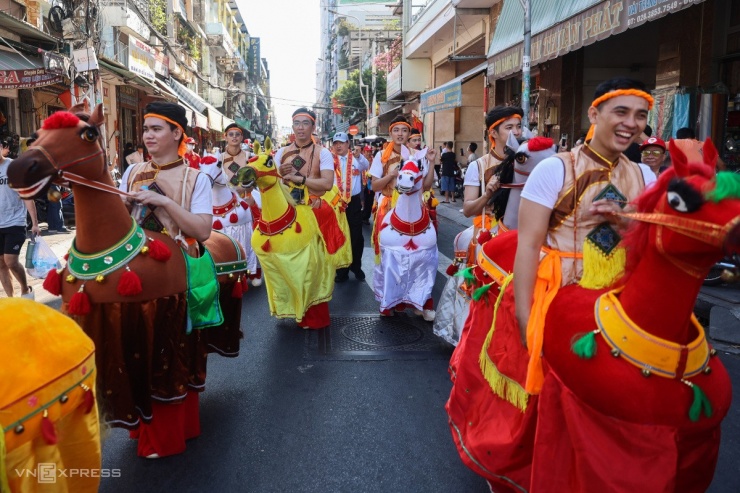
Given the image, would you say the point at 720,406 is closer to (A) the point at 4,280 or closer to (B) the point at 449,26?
(A) the point at 4,280

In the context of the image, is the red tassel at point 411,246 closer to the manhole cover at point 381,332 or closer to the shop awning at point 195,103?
the manhole cover at point 381,332

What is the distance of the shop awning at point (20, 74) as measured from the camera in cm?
1181

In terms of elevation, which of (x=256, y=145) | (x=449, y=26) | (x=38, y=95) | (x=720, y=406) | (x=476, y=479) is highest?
(x=449, y=26)

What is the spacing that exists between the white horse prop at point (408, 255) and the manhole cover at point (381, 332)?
0.69ft

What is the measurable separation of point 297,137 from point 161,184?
121 inches

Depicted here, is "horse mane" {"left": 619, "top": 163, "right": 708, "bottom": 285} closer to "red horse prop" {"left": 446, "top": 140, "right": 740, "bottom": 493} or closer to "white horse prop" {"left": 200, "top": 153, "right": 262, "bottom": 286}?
"red horse prop" {"left": 446, "top": 140, "right": 740, "bottom": 493}

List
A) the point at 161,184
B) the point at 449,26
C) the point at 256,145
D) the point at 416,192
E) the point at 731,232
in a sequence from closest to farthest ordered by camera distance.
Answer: the point at 731,232
the point at 161,184
the point at 256,145
the point at 416,192
the point at 449,26

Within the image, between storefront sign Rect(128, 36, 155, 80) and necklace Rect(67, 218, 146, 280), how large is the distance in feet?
61.4

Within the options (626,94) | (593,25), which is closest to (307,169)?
(626,94)

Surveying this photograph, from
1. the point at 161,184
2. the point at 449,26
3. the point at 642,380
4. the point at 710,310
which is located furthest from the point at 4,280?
the point at 449,26

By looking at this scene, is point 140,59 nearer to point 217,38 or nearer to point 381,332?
point 381,332

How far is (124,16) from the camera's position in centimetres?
2200

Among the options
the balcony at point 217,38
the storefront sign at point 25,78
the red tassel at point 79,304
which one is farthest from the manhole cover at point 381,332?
the balcony at point 217,38

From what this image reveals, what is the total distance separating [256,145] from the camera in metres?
6.04
